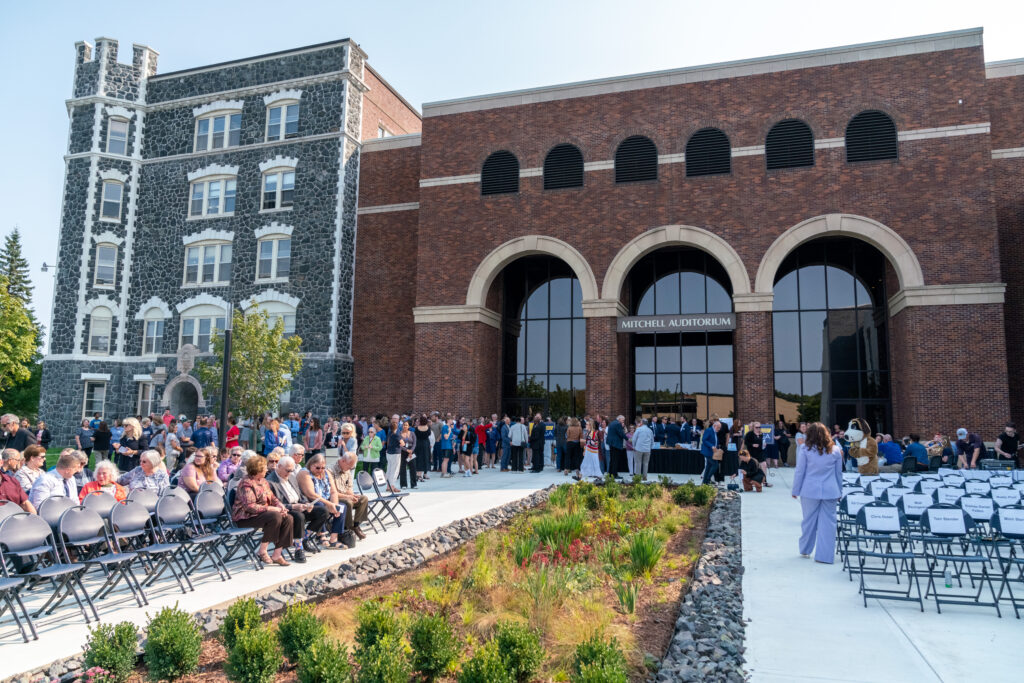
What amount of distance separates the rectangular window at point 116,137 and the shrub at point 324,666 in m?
34.2

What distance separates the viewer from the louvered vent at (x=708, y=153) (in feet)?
78.8

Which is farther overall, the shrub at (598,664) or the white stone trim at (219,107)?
the white stone trim at (219,107)

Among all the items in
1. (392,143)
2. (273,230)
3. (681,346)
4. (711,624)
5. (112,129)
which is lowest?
(711,624)

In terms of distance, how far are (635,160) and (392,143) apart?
36.2 ft

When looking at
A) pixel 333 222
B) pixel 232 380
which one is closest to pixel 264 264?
pixel 333 222

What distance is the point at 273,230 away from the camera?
3011cm

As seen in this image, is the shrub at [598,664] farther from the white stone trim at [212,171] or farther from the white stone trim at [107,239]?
the white stone trim at [107,239]

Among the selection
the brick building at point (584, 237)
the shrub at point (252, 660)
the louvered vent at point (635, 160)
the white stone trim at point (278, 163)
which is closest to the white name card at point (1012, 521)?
the shrub at point (252, 660)

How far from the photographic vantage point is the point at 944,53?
73.3 feet

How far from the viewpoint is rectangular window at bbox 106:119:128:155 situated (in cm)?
3231

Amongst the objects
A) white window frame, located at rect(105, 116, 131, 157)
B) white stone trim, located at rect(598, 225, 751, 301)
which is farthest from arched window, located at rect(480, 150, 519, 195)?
white window frame, located at rect(105, 116, 131, 157)

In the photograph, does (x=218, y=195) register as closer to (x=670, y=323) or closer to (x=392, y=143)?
(x=392, y=143)

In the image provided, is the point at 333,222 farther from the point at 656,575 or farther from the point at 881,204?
the point at 656,575

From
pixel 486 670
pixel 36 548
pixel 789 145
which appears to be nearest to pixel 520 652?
pixel 486 670
